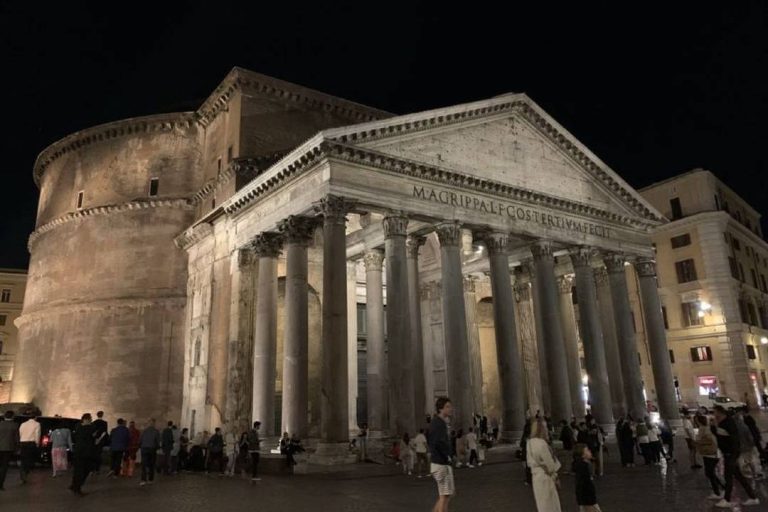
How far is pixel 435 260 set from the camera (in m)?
23.8

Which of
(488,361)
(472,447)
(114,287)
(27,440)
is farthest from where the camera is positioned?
(488,361)

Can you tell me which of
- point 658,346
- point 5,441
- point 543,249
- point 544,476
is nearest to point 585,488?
point 544,476

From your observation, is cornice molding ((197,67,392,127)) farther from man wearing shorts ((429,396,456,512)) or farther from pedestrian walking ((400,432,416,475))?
man wearing shorts ((429,396,456,512))

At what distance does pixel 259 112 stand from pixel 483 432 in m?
13.8

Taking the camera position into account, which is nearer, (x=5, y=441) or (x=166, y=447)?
(x=5, y=441)

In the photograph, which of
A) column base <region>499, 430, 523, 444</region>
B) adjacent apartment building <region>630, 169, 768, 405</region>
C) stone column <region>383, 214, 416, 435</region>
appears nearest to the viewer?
stone column <region>383, 214, 416, 435</region>

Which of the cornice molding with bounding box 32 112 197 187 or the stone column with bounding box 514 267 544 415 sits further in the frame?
the cornice molding with bounding box 32 112 197 187

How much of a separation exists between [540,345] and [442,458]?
46.8 ft

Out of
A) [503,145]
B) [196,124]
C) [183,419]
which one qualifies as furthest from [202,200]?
[503,145]

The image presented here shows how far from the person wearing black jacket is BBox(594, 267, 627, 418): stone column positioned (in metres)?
13.2

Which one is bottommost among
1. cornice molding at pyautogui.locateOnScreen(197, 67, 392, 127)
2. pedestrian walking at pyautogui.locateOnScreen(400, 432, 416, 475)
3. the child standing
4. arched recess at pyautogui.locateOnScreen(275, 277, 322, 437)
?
pedestrian walking at pyautogui.locateOnScreen(400, 432, 416, 475)

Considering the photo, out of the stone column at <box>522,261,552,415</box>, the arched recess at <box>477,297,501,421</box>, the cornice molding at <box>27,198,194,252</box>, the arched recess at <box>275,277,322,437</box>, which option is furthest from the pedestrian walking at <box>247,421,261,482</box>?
the cornice molding at <box>27,198,194,252</box>

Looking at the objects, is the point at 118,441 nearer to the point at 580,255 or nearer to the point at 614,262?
the point at 580,255

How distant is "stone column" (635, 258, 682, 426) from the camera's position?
20031mm
